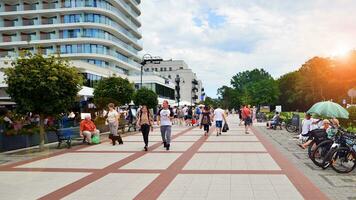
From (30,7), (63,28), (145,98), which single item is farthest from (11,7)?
(145,98)

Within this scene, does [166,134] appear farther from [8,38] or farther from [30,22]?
[8,38]

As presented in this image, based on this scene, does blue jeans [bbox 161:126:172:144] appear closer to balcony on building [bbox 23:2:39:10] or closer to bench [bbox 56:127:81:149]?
bench [bbox 56:127:81:149]

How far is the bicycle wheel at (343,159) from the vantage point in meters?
9.87

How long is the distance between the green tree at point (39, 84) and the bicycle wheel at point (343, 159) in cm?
948

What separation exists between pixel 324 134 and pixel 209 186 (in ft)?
17.1

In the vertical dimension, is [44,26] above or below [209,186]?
above

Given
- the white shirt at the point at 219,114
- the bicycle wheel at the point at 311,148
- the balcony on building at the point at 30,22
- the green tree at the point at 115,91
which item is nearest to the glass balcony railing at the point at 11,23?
the balcony on building at the point at 30,22

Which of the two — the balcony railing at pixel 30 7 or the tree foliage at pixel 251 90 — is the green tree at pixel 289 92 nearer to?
the tree foliage at pixel 251 90

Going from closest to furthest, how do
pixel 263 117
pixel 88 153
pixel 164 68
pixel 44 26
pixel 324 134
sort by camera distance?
pixel 324 134, pixel 88 153, pixel 263 117, pixel 44 26, pixel 164 68

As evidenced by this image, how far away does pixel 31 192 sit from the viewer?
7.84 meters

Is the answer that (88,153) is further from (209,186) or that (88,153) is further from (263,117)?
(263,117)

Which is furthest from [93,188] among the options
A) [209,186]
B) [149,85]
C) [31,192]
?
[149,85]

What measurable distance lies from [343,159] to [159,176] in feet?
14.5

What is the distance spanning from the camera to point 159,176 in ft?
30.4
